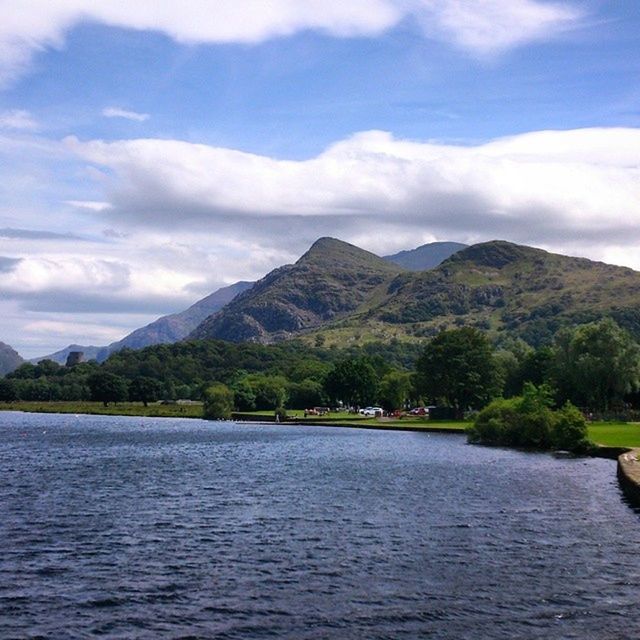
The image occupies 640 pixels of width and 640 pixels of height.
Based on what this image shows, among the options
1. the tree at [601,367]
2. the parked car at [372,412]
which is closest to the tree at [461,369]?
the tree at [601,367]

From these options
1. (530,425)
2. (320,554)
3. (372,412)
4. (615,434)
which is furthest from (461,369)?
(320,554)

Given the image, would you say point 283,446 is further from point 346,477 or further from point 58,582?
point 58,582

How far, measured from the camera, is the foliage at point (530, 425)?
3696 inches

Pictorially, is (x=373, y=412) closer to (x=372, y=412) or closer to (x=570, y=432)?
(x=372, y=412)

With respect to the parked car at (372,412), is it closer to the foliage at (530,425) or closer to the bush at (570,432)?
the foliage at (530,425)

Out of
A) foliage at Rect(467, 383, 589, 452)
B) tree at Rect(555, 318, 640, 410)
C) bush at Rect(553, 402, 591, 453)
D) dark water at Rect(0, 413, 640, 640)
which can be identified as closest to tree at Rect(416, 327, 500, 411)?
tree at Rect(555, 318, 640, 410)

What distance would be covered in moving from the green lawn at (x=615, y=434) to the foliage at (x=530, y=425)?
9.78 feet

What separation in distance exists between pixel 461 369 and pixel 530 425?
5643cm

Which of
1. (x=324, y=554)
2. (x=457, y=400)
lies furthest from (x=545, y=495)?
(x=457, y=400)

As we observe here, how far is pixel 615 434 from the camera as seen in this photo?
333 feet

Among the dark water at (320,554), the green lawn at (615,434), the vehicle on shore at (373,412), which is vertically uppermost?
the vehicle on shore at (373,412)

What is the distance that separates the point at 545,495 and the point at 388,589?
2760 centimetres

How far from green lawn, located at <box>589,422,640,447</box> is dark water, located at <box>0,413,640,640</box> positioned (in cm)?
1746

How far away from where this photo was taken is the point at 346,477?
69625 millimetres
